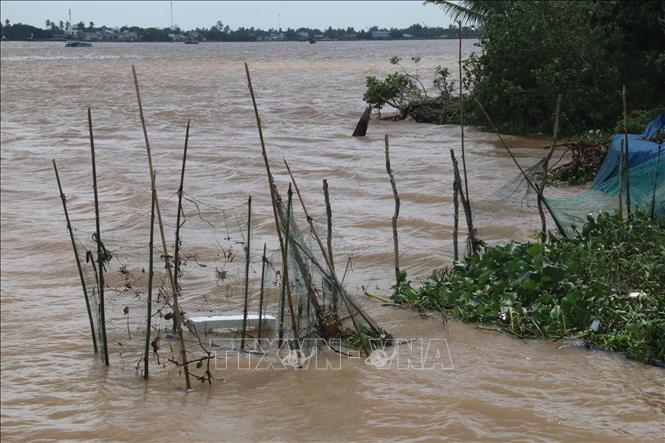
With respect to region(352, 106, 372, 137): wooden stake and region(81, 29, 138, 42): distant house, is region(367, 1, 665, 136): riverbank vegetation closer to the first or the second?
region(352, 106, 372, 137): wooden stake

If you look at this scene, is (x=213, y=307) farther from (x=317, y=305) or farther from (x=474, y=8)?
(x=474, y=8)

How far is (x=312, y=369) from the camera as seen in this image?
16.8ft

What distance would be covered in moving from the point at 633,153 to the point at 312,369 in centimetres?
450

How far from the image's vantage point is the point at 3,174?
13.2m

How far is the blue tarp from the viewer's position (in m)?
8.23

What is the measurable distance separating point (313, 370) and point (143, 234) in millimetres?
4246

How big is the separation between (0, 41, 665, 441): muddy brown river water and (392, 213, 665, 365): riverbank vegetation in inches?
4.9

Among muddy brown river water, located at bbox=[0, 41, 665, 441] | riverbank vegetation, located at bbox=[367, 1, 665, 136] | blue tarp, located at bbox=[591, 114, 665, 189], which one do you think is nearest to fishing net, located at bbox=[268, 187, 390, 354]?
muddy brown river water, located at bbox=[0, 41, 665, 441]

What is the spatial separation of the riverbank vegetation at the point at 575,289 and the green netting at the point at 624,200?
0.32m

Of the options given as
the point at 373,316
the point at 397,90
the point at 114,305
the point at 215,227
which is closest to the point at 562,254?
the point at 373,316

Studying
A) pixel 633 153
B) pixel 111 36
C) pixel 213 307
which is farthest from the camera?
pixel 111 36

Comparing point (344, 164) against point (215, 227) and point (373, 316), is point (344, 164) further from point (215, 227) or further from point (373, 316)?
point (373, 316)

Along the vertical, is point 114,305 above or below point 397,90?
below

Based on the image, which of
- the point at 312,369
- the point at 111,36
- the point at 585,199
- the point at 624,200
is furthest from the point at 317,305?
the point at 111,36
